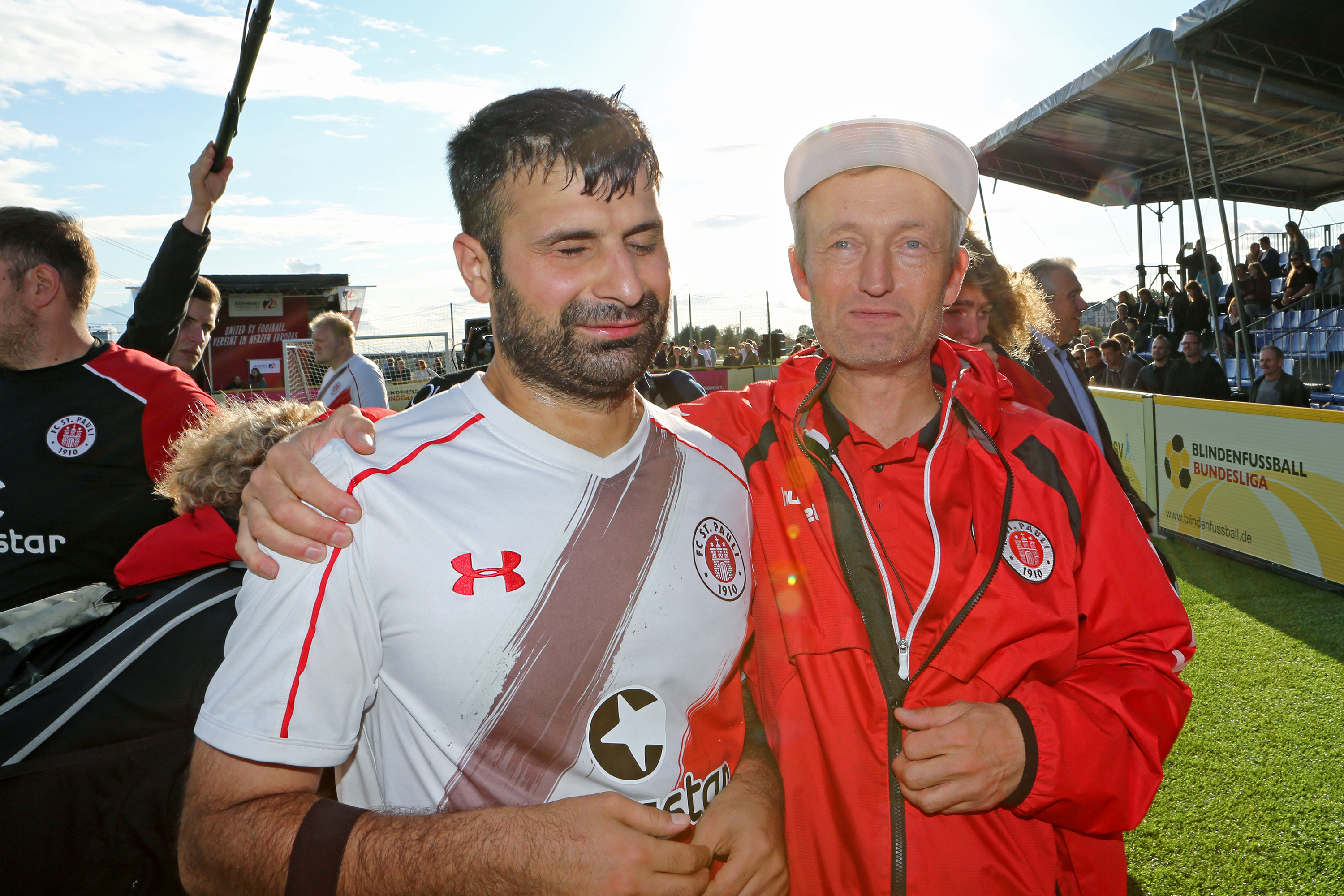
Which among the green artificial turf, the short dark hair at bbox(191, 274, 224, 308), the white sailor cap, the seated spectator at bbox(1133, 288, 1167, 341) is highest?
the seated spectator at bbox(1133, 288, 1167, 341)

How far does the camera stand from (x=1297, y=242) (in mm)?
16047

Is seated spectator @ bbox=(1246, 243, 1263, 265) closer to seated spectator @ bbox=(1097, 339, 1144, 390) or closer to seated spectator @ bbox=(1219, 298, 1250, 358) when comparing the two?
seated spectator @ bbox=(1219, 298, 1250, 358)

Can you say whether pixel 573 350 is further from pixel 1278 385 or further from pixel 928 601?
pixel 1278 385

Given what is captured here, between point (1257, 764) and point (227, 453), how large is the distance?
4959 mm

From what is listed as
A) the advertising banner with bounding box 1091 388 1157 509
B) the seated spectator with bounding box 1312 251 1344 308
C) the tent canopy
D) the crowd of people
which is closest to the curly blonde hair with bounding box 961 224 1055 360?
the crowd of people

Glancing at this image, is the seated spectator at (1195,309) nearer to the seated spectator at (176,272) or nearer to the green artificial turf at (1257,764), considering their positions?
the green artificial turf at (1257,764)

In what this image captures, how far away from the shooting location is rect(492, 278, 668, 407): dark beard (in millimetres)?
1481

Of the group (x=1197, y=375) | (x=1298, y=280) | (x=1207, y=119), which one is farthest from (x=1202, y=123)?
(x=1197, y=375)

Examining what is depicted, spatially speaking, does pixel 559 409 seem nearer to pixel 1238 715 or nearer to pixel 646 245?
pixel 646 245

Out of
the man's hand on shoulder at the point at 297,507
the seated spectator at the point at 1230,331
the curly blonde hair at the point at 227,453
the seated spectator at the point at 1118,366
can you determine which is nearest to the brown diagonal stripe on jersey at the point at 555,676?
the man's hand on shoulder at the point at 297,507

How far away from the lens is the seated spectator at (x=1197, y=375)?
10.0 metres

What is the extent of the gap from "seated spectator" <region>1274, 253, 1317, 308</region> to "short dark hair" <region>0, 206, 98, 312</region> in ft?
61.2

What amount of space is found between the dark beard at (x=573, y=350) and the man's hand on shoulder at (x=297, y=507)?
329 mm

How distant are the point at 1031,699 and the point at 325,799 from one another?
134cm
